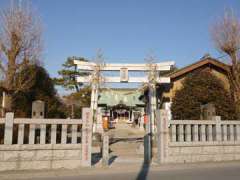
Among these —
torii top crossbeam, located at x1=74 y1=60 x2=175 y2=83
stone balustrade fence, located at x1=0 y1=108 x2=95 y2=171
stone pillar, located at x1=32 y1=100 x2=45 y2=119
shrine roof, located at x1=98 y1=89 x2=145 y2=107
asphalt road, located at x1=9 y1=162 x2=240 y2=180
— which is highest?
torii top crossbeam, located at x1=74 y1=60 x2=175 y2=83

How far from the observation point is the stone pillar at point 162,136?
959cm

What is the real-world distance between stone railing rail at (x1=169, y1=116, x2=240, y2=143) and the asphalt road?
1198 millimetres

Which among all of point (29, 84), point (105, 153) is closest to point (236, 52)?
point (105, 153)

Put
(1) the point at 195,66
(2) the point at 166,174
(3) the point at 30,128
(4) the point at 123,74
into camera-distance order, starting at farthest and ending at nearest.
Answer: (1) the point at 195,66, (4) the point at 123,74, (3) the point at 30,128, (2) the point at 166,174

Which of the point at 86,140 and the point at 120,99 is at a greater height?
the point at 120,99

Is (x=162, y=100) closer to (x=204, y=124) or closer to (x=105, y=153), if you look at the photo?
(x=204, y=124)

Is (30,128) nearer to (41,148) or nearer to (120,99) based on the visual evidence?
(41,148)

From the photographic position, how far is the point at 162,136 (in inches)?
380

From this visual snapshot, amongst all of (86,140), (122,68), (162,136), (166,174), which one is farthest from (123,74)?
(166,174)

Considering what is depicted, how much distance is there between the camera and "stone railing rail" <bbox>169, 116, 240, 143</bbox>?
999 centimetres

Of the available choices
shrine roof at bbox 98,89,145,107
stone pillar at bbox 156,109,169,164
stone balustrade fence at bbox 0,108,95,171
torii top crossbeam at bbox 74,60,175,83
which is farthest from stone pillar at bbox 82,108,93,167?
shrine roof at bbox 98,89,145,107

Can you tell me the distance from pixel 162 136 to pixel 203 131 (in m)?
1.95

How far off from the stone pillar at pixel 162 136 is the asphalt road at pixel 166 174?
0.62m

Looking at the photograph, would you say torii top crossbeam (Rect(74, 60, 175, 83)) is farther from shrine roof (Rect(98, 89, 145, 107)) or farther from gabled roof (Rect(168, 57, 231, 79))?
shrine roof (Rect(98, 89, 145, 107))
